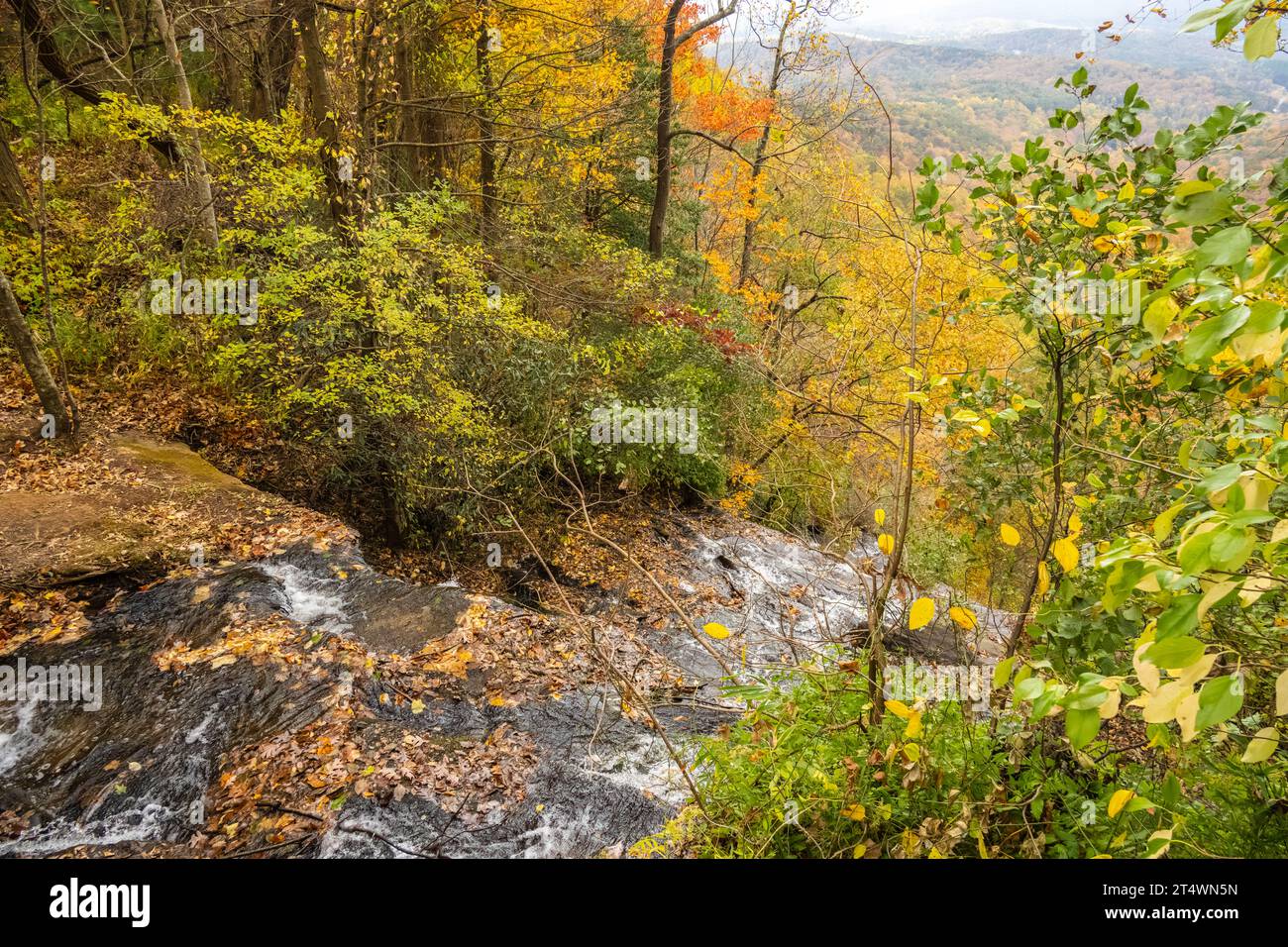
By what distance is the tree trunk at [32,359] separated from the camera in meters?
6.64

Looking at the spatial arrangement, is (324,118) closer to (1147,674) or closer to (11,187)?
(11,187)

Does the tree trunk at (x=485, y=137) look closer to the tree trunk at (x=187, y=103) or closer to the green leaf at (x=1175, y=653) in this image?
the tree trunk at (x=187, y=103)

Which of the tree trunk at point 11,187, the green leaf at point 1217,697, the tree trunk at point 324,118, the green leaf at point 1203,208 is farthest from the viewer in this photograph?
the tree trunk at point 11,187

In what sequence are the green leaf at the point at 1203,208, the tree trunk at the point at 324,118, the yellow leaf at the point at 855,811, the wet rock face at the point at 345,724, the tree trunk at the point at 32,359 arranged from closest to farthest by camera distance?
the green leaf at the point at 1203,208 < the yellow leaf at the point at 855,811 < the wet rock face at the point at 345,724 < the tree trunk at the point at 32,359 < the tree trunk at the point at 324,118

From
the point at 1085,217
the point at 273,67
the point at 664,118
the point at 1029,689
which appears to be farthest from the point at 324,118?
the point at 1029,689

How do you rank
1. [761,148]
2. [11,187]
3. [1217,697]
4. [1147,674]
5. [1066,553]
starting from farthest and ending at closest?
[761,148] → [11,187] → [1066,553] → [1147,674] → [1217,697]

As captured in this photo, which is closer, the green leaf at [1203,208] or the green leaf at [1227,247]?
the green leaf at [1227,247]

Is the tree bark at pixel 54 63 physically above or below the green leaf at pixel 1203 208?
above

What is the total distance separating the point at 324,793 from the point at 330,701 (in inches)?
38.8

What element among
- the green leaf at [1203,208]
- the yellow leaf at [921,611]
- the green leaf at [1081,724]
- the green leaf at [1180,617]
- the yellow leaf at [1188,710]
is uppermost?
the green leaf at [1203,208]

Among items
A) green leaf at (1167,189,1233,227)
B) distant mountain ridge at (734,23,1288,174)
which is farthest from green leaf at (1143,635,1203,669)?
distant mountain ridge at (734,23,1288,174)

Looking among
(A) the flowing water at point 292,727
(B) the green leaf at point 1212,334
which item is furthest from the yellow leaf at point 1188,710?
(A) the flowing water at point 292,727

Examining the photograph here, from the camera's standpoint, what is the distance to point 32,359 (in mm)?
6957

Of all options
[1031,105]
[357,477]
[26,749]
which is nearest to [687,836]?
[26,749]
